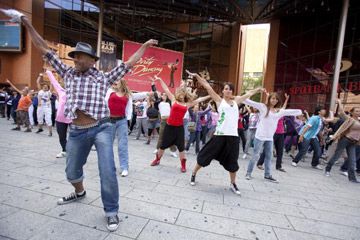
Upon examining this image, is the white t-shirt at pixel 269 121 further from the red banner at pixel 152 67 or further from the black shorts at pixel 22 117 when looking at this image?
the red banner at pixel 152 67

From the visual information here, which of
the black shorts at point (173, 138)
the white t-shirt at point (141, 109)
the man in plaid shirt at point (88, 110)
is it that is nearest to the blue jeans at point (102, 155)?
the man in plaid shirt at point (88, 110)

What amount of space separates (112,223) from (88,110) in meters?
1.30

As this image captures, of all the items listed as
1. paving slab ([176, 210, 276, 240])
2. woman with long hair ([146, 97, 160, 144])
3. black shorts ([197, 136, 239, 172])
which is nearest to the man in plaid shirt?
paving slab ([176, 210, 276, 240])

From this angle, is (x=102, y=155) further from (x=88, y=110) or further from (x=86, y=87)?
(x=86, y=87)

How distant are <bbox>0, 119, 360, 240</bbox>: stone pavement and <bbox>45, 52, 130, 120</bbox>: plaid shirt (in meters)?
1.26

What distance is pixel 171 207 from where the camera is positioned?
3236 mm

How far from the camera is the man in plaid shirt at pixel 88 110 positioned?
8.49 feet

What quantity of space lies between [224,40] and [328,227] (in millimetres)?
21053

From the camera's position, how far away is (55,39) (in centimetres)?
1767

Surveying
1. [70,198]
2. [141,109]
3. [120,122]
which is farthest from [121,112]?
[141,109]

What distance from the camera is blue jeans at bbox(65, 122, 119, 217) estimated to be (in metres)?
2.59

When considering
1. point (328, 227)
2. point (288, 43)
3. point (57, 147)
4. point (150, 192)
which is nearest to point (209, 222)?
point (150, 192)

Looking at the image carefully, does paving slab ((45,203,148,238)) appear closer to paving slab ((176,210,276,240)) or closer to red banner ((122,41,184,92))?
paving slab ((176,210,276,240))

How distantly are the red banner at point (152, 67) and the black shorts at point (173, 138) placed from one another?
34.4ft
